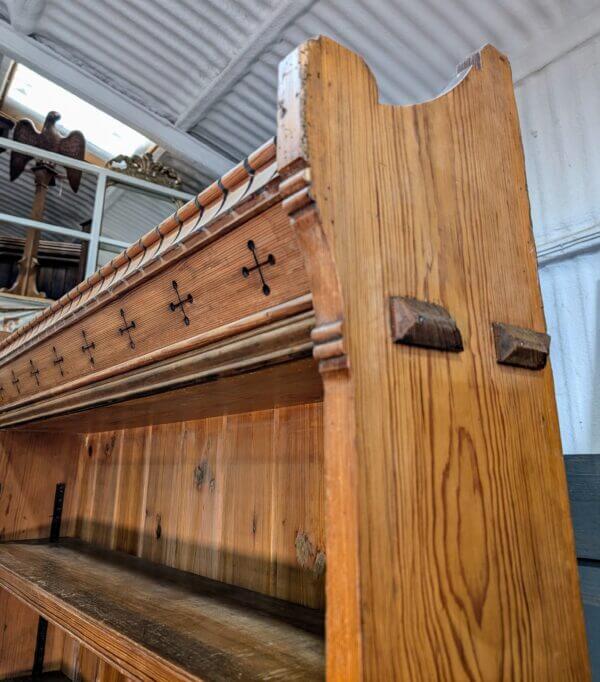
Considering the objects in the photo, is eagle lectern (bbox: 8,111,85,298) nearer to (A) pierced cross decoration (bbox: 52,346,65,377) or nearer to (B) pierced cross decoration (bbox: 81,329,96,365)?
(A) pierced cross decoration (bbox: 52,346,65,377)

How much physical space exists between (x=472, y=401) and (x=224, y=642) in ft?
1.55

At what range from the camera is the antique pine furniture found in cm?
46

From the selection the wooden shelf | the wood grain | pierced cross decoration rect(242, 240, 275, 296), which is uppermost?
the wood grain

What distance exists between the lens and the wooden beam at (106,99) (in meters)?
2.29

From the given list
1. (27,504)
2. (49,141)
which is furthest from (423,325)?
(49,141)

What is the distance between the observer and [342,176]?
0.51 m

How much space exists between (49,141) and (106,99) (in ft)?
2.17

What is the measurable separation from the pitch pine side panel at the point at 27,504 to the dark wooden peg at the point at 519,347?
166 cm

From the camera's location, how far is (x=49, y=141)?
2.82m

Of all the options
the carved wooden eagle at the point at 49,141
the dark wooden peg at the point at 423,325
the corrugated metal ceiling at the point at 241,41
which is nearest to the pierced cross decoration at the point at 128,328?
the dark wooden peg at the point at 423,325

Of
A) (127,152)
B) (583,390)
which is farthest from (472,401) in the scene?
(127,152)

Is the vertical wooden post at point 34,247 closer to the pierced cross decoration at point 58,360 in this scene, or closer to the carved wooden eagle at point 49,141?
the carved wooden eagle at point 49,141

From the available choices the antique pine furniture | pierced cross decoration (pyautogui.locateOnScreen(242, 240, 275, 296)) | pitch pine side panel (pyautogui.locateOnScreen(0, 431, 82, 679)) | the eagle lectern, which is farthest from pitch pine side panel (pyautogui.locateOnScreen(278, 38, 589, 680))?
the eagle lectern

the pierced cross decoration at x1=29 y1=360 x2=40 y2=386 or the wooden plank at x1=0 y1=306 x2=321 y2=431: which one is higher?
the pierced cross decoration at x1=29 y1=360 x2=40 y2=386
